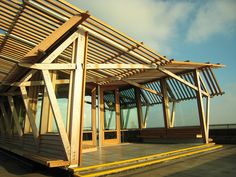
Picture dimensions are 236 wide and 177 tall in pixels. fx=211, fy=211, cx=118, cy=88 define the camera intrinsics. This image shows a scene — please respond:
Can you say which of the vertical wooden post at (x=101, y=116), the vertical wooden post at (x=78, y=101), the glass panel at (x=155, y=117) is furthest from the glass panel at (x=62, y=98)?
the glass panel at (x=155, y=117)

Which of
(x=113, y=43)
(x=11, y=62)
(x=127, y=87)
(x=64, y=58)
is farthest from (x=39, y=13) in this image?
(x=127, y=87)

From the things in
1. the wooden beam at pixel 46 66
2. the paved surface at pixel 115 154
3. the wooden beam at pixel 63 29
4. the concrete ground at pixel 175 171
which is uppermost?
the wooden beam at pixel 63 29

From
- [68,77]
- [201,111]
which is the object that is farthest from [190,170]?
[201,111]

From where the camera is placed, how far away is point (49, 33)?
23.5ft

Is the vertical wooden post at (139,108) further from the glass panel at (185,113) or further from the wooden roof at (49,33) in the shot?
the wooden roof at (49,33)

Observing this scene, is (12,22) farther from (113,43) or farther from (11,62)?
(11,62)

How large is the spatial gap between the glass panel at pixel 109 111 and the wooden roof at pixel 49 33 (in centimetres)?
312

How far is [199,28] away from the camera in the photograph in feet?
26.8

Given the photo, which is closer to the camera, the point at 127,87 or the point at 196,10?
the point at 196,10

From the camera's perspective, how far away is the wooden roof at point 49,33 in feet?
18.8

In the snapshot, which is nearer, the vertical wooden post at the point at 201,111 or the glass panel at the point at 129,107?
the vertical wooden post at the point at 201,111

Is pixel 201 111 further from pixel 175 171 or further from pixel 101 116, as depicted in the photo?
pixel 175 171

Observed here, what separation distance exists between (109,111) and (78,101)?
7.76 metres

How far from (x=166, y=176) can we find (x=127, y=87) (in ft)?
33.4
